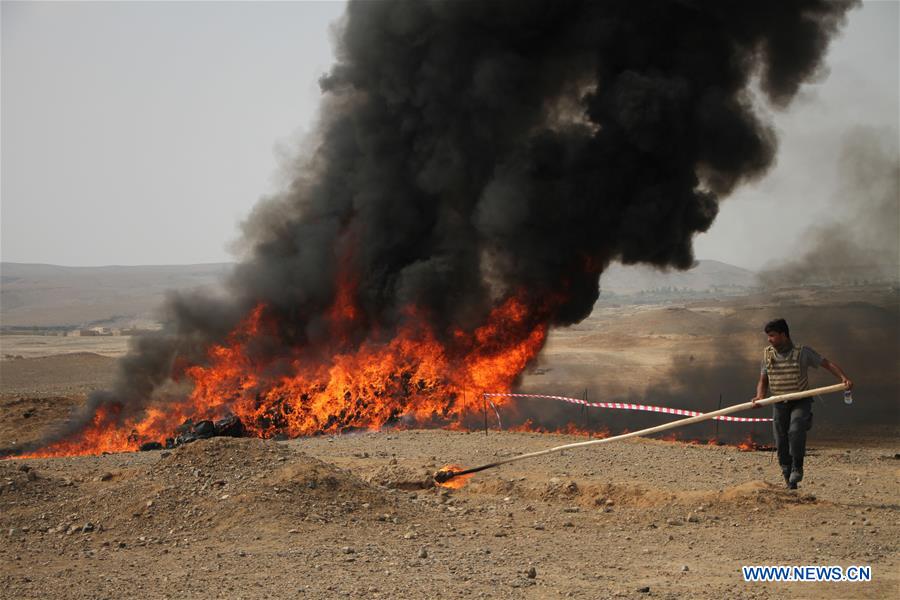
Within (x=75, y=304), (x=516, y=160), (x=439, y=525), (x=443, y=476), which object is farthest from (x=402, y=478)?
(x=75, y=304)

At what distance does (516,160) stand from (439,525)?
574 inches

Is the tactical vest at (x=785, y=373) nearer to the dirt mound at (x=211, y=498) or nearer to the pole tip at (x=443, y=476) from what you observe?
the pole tip at (x=443, y=476)

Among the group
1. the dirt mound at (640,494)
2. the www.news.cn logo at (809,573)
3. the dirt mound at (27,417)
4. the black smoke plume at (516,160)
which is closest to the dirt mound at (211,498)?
the dirt mound at (640,494)

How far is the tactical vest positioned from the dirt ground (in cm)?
118

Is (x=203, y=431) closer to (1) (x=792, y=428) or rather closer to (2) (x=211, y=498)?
(2) (x=211, y=498)

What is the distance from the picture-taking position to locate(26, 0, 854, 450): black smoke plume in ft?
74.1

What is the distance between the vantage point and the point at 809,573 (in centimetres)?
743

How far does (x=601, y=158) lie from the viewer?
22828mm

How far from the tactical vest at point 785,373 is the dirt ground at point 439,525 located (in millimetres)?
1176

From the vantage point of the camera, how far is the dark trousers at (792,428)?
33.0ft

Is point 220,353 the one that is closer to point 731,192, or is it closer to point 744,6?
point 731,192

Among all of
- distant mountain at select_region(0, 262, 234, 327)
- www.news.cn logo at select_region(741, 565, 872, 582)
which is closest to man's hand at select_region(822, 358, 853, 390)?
www.news.cn logo at select_region(741, 565, 872, 582)

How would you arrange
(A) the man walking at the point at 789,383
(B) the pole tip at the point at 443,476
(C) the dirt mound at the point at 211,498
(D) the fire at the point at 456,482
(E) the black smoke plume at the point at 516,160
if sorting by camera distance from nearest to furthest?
(C) the dirt mound at the point at 211,498 → (A) the man walking at the point at 789,383 → (B) the pole tip at the point at 443,476 → (D) the fire at the point at 456,482 → (E) the black smoke plume at the point at 516,160

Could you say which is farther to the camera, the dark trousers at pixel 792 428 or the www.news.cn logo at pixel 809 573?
the dark trousers at pixel 792 428
